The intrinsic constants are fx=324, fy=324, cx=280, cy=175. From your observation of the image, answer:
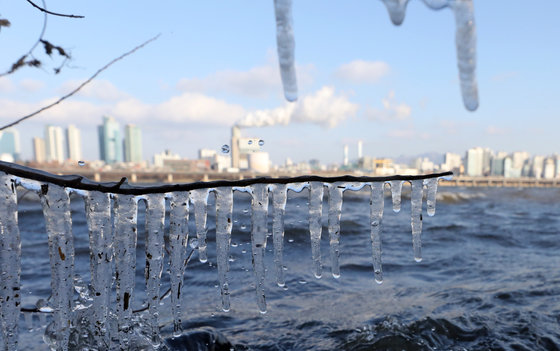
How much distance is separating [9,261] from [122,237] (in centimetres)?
56

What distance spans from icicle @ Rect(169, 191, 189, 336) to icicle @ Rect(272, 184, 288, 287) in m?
0.52

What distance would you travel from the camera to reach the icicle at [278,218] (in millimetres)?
1944

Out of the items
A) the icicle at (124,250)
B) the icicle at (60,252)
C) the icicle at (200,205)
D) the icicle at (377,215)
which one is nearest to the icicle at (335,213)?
the icicle at (377,215)

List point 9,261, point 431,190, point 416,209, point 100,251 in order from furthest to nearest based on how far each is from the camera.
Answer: point 416,209 < point 431,190 < point 100,251 < point 9,261

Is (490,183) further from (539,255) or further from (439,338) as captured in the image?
(439,338)

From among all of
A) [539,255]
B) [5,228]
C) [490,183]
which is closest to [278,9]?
[5,228]

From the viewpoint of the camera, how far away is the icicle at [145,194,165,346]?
184 cm

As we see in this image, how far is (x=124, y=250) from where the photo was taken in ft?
6.29

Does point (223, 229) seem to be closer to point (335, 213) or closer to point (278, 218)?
point (278, 218)

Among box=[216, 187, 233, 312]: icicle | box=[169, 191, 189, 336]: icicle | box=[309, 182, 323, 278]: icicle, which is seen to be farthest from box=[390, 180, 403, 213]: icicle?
box=[169, 191, 189, 336]: icicle

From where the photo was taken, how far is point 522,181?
103562 millimetres

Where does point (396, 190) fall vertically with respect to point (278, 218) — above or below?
above

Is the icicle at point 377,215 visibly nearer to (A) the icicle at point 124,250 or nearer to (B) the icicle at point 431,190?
(B) the icicle at point 431,190

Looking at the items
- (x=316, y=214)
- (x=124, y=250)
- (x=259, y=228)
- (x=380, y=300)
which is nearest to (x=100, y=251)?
(x=124, y=250)
